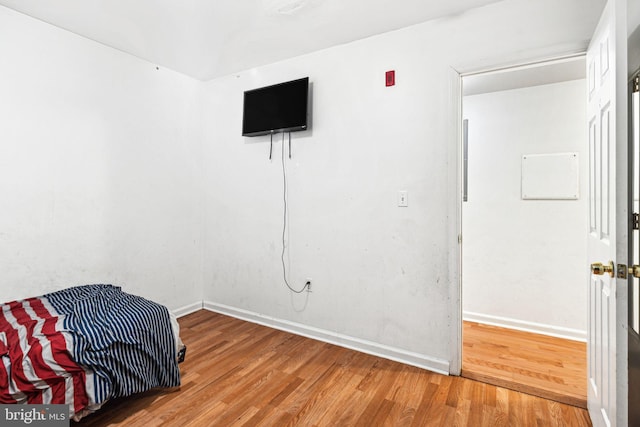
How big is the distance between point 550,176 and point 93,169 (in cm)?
390

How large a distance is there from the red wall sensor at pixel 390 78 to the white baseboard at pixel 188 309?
279 cm

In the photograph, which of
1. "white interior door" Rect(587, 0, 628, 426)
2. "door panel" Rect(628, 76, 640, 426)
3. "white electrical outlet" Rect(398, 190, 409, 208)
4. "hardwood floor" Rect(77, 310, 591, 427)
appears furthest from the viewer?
"white electrical outlet" Rect(398, 190, 409, 208)

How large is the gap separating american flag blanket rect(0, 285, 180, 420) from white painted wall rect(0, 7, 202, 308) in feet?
1.56

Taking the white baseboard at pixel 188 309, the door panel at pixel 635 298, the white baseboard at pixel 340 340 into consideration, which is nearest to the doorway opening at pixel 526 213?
the white baseboard at pixel 340 340

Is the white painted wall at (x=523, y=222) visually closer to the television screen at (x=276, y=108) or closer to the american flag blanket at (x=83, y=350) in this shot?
the television screen at (x=276, y=108)

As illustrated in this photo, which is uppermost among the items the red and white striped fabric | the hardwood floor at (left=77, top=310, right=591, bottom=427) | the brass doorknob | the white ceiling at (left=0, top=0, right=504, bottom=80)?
the white ceiling at (left=0, top=0, right=504, bottom=80)

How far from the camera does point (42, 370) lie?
62.0 inches

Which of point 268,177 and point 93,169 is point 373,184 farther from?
point 93,169

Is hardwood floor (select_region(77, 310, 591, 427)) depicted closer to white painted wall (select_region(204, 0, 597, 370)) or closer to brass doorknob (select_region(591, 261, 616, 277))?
white painted wall (select_region(204, 0, 597, 370))

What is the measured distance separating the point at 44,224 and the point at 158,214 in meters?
0.89

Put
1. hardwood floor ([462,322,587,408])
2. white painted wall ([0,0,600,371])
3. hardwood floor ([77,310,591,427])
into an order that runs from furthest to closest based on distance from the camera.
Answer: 1. white painted wall ([0,0,600,371])
2. hardwood floor ([462,322,587,408])
3. hardwood floor ([77,310,591,427])

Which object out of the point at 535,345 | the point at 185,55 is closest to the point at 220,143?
the point at 185,55

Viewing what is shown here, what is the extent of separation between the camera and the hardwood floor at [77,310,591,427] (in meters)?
1.84

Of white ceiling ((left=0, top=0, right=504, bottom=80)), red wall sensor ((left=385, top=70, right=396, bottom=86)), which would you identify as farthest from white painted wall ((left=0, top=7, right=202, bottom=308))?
red wall sensor ((left=385, top=70, right=396, bottom=86))
